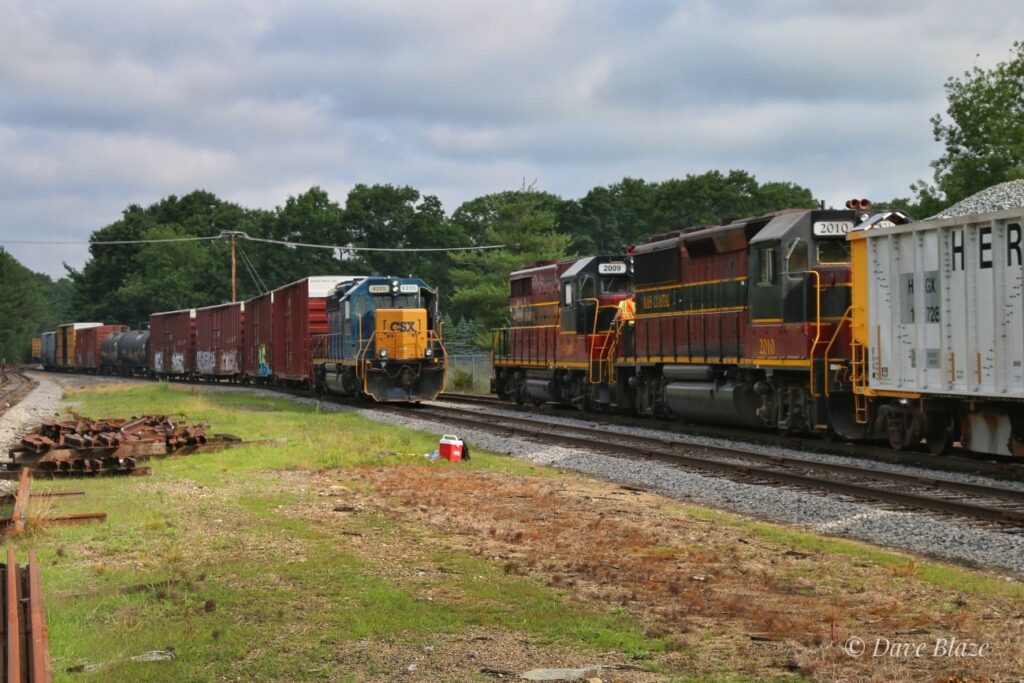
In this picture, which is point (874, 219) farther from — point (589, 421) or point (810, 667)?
point (810, 667)

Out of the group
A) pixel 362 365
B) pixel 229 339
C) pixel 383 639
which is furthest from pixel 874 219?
pixel 229 339

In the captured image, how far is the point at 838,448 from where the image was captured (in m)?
18.6

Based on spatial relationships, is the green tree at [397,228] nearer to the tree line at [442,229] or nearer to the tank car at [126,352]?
the tree line at [442,229]

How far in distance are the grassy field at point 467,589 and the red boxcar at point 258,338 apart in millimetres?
31874

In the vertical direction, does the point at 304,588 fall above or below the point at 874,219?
below

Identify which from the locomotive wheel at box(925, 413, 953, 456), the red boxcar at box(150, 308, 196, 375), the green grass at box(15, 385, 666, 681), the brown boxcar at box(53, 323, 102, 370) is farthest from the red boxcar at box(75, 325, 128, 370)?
the locomotive wheel at box(925, 413, 953, 456)

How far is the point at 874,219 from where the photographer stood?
1875cm

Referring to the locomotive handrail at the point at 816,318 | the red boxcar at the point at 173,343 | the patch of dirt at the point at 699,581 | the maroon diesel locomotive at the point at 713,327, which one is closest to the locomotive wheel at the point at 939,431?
the maroon diesel locomotive at the point at 713,327

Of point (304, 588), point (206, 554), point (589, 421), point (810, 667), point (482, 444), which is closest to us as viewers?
point (810, 667)

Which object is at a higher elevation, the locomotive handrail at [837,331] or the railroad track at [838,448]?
the locomotive handrail at [837,331]

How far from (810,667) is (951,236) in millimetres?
10864

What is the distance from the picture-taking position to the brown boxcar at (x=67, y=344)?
84188mm

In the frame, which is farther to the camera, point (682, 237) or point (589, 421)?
point (589, 421)

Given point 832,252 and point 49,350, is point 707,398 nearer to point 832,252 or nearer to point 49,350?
point 832,252
